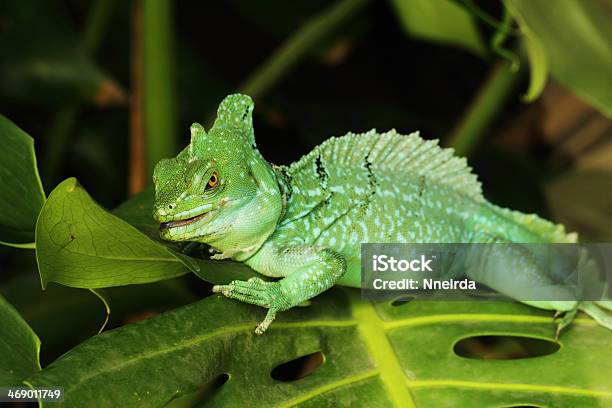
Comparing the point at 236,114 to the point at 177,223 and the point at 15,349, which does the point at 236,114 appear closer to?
the point at 177,223

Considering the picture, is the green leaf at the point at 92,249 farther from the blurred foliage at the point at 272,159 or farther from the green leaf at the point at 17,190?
the green leaf at the point at 17,190

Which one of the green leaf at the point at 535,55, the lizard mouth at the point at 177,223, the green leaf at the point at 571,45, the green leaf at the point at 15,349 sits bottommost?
the green leaf at the point at 15,349

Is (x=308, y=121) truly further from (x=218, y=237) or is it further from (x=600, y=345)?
(x=600, y=345)

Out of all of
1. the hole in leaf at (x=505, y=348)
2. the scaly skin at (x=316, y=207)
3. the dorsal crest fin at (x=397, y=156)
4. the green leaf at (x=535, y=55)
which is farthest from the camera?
the hole in leaf at (x=505, y=348)

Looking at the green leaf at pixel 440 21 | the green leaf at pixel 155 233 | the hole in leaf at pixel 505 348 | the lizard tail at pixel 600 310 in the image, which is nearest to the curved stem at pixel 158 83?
the green leaf at pixel 155 233

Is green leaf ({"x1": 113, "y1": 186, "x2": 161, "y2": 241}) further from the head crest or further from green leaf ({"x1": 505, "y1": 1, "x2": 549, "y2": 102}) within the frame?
green leaf ({"x1": 505, "y1": 1, "x2": 549, "y2": 102})

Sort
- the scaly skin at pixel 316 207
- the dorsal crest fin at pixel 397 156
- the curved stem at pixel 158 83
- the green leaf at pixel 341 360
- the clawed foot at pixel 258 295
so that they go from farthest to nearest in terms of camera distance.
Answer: the curved stem at pixel 158 83
the dorsal crest fin at pixel 397 156
the scaly skin at pixel 316 207
the clawed foot at pixel 258 295
the green leaf at pixel 341 360

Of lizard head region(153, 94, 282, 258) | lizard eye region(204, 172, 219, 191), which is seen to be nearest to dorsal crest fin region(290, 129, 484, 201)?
lizard head region(153, 94, 282, 258)
